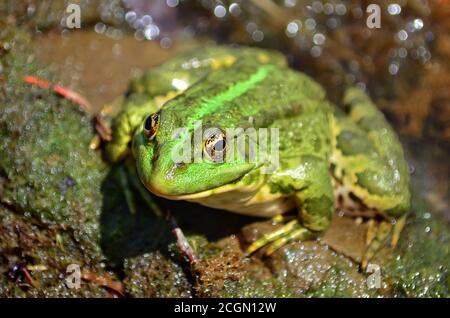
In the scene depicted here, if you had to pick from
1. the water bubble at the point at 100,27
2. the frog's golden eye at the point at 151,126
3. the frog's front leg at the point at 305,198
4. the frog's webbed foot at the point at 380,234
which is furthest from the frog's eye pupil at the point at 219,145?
the water bubble at the point at 100,27

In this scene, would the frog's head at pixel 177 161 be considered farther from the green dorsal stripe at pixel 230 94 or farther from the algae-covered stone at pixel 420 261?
the algae-covered stone at pixel 420 261

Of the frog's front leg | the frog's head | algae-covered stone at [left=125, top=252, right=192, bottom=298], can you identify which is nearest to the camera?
the frog's head

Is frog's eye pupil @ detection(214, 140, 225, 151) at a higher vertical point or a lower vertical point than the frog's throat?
higher

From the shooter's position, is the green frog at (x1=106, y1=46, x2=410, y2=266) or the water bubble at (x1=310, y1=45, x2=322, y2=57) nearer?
the green frog at (x1=106, y1=46, x2=410, y2=266)

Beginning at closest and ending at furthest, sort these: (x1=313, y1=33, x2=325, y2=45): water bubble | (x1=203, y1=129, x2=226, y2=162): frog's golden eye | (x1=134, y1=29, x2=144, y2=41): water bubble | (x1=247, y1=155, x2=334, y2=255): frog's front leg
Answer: (x1=203, y1=129, x2=226, y2=162): frog's golden eye → (x1=247, y1=155, x2=334, y2=255): frog's front leg → (x1=134, y1=29, x2=144, y2=41): water bubble → (x1=313, y1=33, x2=325, y2=45): water bubble

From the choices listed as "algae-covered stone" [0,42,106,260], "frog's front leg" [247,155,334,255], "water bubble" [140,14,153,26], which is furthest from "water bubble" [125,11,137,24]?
"frog's front leg" [247,155,334,255]

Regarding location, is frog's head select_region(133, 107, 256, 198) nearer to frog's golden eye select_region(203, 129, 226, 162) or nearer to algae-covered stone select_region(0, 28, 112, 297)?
frog's golden eye select_region(203, 129, 226, 162)

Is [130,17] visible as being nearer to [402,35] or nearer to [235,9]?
[235,9]

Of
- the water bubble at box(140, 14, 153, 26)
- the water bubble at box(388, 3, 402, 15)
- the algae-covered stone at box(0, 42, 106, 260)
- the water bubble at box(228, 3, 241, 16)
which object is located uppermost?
the water bubble at box(388, 3, 402, 15)
